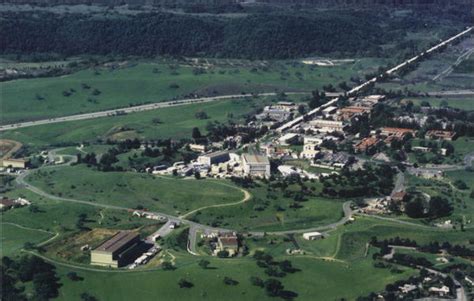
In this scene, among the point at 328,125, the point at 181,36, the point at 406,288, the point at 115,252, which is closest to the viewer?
the point at 406,288

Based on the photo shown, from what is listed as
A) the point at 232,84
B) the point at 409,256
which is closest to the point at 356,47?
the point at 232,84

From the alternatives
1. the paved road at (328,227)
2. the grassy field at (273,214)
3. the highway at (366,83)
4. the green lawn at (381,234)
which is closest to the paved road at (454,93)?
the highway at (366,83)

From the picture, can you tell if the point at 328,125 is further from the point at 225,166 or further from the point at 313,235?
the point at 313,235

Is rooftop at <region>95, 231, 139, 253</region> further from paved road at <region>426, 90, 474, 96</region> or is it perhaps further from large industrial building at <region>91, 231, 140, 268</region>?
paved road at <region>426, 90, 474, 96</region>

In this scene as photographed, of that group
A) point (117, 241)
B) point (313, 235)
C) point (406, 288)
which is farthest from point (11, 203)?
point (406, 288)

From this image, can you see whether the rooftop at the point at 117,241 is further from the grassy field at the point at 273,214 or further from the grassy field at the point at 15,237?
the grassy field at the point at 273,214

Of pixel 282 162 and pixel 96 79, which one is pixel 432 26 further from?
pixel 282 162
